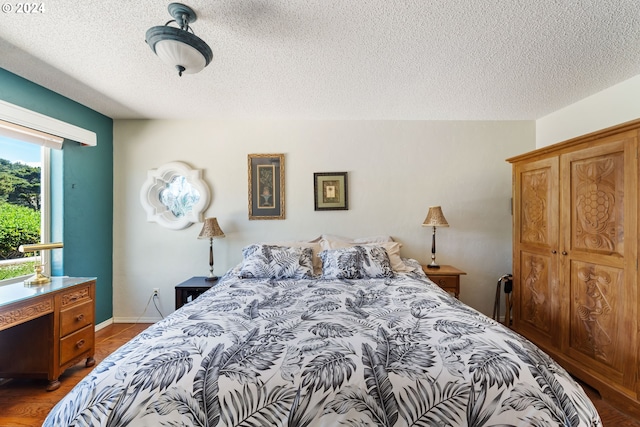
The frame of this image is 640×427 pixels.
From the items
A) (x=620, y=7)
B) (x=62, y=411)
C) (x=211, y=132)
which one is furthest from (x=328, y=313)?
(x=211, y=132)

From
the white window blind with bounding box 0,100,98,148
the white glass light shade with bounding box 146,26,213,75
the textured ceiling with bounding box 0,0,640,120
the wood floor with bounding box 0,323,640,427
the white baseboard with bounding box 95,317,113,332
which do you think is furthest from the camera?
the white baseboard with bounding box 95,317,113,332

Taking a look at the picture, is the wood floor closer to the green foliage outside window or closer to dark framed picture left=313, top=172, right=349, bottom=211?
the green foliage outside window

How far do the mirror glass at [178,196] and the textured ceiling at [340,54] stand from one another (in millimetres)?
800

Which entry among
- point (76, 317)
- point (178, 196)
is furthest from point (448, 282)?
point (76, 317)

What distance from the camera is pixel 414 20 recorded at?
1500mm

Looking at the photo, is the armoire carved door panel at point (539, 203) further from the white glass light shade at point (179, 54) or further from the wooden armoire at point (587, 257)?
the white glass light shade at point (179, 54)

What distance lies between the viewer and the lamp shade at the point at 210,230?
270 cm

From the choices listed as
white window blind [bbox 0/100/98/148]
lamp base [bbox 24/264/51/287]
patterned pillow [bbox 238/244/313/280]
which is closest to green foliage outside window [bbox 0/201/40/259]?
lamp base [bbox 24/264/51/287]

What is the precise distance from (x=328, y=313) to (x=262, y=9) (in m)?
1.68

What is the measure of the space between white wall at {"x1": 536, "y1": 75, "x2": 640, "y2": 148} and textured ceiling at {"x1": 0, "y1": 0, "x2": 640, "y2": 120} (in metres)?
0.09

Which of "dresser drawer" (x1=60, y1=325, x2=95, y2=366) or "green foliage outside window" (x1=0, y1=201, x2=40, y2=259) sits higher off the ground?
"green foliage outside window" (x1=0, y1=201, x2=40, y2=259)

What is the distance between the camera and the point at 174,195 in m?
3.05

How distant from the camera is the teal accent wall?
7.74 ft

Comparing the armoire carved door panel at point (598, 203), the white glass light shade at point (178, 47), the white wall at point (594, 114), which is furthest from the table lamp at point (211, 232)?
the white wall at point (594, 114)
